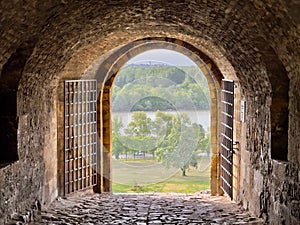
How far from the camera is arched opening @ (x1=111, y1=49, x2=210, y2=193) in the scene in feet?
58.7

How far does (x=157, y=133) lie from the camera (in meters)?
18.9

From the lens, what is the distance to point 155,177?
19172 mm

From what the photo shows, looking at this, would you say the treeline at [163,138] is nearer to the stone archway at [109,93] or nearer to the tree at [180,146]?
the tree at [180,146]

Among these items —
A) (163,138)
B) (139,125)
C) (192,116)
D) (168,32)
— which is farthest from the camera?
(163,138)

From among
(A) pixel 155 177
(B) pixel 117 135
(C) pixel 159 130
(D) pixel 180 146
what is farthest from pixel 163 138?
(B) pixel 117 135

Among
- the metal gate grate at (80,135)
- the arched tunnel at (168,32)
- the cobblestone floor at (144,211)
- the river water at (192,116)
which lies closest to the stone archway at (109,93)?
the metal gate grate at (80,135)

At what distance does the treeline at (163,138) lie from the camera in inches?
723

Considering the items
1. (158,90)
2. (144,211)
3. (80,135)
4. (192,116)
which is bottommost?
(144,211)

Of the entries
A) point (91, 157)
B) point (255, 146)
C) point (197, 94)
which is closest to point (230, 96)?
point (255, 146)

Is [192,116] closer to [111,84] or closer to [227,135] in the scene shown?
[111,84]

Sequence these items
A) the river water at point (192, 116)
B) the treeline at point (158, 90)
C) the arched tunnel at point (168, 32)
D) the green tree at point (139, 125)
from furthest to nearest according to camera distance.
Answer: the green tree at point (139, 125) < the treeline at point (158, 90) < the river water at point (192, 116) < the arched tunnel at point (168, 32)

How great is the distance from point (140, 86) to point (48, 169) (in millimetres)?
10513

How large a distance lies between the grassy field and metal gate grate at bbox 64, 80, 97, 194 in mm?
7478

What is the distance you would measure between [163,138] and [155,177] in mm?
1543
